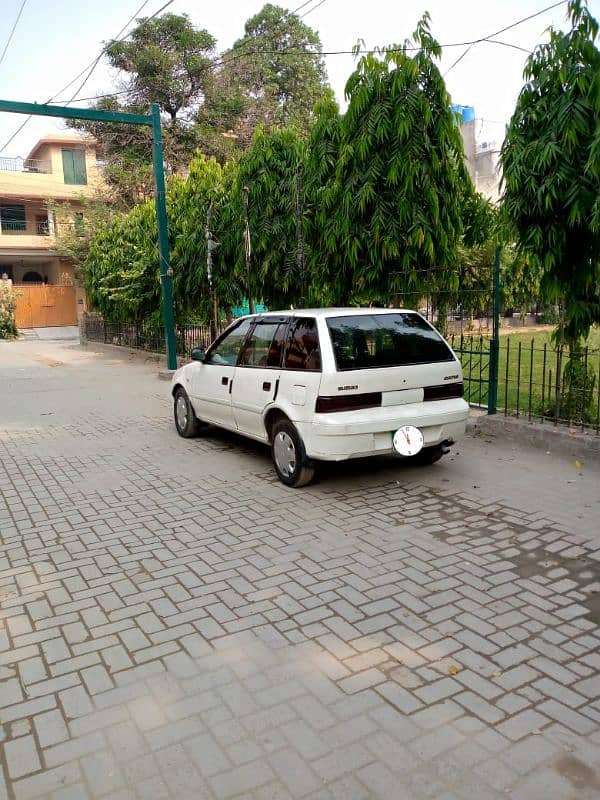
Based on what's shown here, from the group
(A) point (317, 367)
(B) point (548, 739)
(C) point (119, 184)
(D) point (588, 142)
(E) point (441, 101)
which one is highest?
(C) point (119, 184)

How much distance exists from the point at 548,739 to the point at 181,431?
657 cm

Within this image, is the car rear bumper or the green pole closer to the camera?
the car rear bumper

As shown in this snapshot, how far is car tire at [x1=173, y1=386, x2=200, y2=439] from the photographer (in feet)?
27.6

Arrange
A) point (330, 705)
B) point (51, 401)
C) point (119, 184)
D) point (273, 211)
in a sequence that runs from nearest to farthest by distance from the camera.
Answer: point (330, 705) < point (273, 211) < point (51, 401) < point (119, 184)

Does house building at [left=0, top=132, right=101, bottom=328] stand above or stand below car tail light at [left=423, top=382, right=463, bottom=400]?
above

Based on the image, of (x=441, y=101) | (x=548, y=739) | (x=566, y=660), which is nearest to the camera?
(x=548, y=739)

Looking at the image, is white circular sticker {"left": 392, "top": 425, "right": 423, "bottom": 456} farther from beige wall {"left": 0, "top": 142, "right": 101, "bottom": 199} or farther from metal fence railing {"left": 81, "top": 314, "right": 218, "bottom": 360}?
beige wall {"left": 0, "top": 142, "right": 101, "bottom": 199}

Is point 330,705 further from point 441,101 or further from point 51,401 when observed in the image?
point 51,401

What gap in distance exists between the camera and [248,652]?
347 centimetres

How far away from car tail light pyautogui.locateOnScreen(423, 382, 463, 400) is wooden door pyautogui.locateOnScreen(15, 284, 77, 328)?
31.3 metres

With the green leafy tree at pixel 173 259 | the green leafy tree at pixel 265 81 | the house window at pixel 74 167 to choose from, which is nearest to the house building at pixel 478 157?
the green leafy tree at pixel 265 81

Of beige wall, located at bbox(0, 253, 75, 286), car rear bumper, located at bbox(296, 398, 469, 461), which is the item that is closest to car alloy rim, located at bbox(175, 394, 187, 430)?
car rear bumper, located at bbox(296, 398, 469, 461)

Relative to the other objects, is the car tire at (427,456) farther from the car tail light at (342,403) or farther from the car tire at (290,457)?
the car tire at (290,457)

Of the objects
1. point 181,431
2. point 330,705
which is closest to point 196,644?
point 330,705
